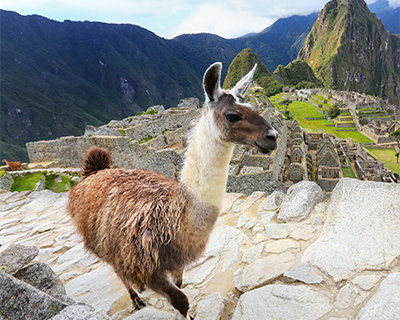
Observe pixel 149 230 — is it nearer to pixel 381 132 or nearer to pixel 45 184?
pixel 45 184

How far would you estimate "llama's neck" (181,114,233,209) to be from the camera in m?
2.08

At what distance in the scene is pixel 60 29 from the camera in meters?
159

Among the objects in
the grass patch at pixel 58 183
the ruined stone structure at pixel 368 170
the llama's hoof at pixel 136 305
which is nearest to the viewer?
the llama's hoof at pixel 136 305

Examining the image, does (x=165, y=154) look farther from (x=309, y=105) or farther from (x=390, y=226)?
(x=309, y=105)

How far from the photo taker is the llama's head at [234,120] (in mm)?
1849

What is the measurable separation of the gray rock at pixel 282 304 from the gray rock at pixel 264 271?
7.3 inches

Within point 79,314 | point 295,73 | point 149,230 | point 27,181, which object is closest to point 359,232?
point 149,230

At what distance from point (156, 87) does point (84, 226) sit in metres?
141

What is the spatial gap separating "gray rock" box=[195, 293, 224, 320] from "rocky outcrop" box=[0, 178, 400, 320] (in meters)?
0.01

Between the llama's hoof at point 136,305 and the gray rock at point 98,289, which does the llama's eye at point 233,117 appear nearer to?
the llama's hoof at point 136,305

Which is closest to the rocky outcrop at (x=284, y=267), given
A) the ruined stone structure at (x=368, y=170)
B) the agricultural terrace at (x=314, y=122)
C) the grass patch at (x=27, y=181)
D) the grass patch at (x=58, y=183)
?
the grass patch at (x=58, y=183)

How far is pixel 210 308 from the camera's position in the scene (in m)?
2.62

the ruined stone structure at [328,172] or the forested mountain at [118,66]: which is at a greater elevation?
the forested mountain at [118,66]

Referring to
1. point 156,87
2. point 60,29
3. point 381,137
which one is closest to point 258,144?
point 381,137
